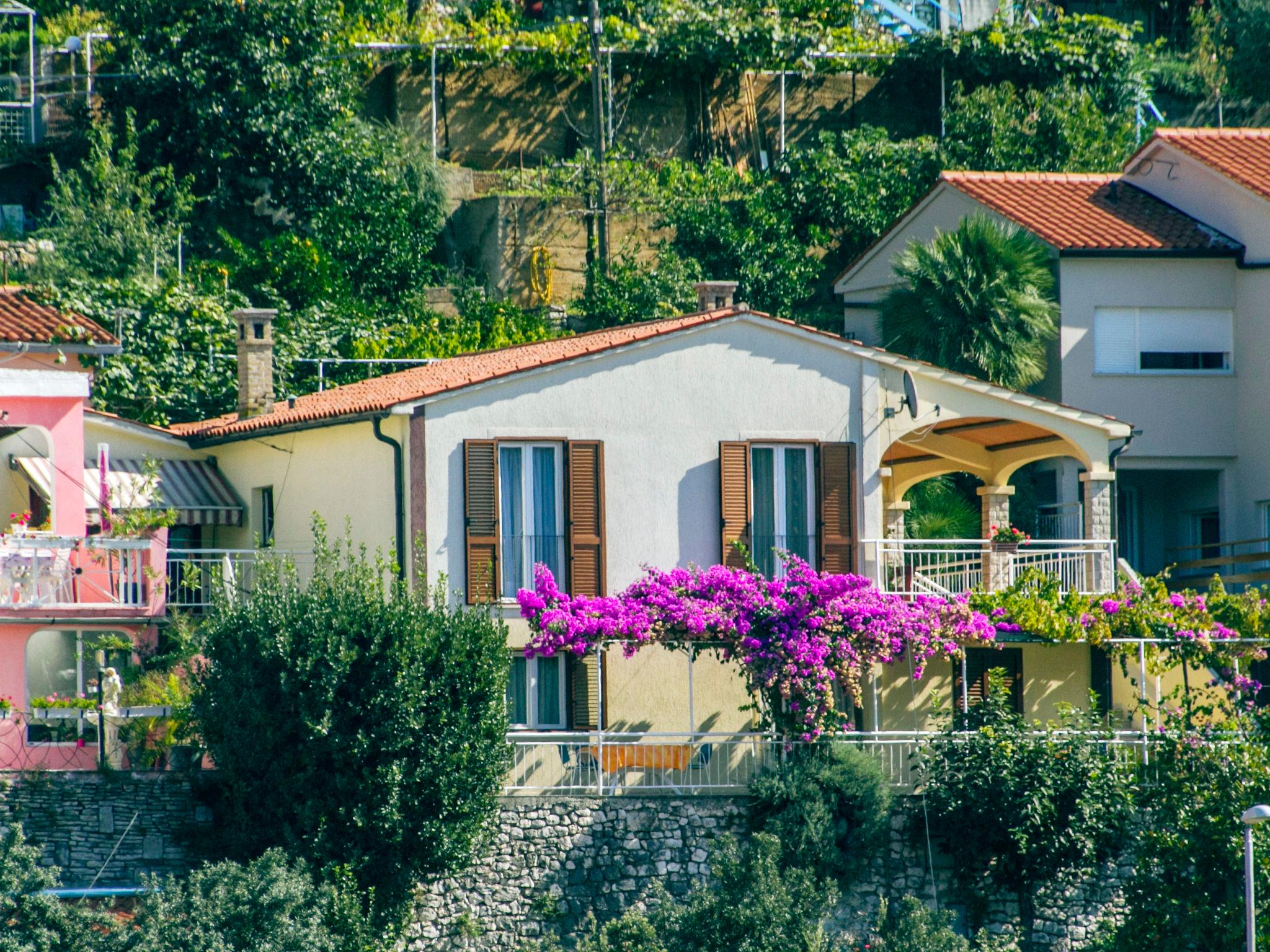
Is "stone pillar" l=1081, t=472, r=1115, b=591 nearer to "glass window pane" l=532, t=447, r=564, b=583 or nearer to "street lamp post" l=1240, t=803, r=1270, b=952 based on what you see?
"street lamp post" l=1240, t=803, r=1270, b=952

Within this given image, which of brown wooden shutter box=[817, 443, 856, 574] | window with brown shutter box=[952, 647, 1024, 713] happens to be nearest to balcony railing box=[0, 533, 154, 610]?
brown wooden shutter box=[817, 443, 856, 574]

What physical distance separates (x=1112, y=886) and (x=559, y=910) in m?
7.36

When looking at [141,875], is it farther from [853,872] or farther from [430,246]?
[430,246]

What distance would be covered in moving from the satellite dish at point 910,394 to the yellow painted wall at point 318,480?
717 cm

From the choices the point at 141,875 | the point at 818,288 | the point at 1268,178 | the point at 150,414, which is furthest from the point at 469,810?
the point at 818,288

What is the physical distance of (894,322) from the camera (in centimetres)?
3650

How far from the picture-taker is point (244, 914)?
22.1 meters

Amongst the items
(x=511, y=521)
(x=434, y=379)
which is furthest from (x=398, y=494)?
(x=434, y=379)

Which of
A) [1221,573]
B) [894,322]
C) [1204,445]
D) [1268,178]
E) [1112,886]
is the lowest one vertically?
[1112,886]

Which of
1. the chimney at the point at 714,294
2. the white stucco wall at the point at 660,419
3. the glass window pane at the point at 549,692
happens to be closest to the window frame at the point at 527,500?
the white stucco wall at the point at 660,419

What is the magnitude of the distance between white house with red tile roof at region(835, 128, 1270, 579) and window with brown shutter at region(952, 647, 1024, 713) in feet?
19.1

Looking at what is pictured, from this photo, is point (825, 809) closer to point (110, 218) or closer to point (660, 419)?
point (660, 419)

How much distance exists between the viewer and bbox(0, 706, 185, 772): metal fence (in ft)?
83.0

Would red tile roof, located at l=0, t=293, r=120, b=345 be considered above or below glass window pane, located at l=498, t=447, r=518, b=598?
above
